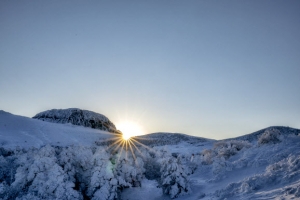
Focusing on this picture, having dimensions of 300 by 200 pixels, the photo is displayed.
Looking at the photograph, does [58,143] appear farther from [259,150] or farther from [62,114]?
[259,150]

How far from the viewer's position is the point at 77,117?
5688 cm

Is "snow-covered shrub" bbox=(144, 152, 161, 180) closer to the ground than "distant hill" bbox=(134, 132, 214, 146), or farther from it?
closer to the ground

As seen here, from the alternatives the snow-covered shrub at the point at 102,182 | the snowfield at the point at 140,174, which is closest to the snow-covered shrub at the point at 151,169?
the snowfield at the point at 140,174

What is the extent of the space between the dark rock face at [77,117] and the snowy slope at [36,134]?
9.78 meters

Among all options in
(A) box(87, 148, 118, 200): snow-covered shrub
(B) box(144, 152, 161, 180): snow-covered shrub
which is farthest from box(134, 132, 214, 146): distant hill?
(A) box(87, 148, 118, 200): snow-covered shrub

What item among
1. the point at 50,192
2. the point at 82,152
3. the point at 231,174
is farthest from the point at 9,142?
the point at 231,174

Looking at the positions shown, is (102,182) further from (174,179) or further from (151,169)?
(151,169)

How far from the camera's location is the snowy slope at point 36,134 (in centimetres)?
3177

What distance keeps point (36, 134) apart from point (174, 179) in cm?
2841

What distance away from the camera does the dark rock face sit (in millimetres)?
Answer: 55469

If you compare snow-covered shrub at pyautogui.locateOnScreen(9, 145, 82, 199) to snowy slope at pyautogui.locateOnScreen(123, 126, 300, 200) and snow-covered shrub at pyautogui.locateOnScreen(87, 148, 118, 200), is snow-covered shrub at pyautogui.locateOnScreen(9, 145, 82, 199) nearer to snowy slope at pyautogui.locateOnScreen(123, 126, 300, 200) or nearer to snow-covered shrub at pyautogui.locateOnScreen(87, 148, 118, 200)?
snow-covered shrub at pyautogui.locateOnScreen(87, 148, 118, 200)

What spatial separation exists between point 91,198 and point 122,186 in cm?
238

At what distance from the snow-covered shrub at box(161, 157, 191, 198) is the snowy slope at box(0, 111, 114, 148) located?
18399 mm

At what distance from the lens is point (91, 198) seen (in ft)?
53.8
